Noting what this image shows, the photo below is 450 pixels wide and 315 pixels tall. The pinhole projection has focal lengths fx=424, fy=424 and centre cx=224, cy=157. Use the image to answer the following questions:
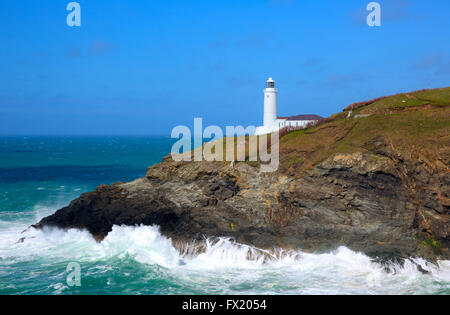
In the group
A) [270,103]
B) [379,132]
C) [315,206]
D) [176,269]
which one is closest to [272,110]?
[270,103]

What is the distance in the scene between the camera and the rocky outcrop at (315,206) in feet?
70.0

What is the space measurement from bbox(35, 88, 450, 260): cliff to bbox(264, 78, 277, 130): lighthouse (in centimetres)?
1267

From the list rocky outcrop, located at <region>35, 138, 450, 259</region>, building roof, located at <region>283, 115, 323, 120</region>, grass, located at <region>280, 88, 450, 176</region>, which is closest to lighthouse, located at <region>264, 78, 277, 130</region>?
building roof, located at <region>283, 115, 323, 120</region>

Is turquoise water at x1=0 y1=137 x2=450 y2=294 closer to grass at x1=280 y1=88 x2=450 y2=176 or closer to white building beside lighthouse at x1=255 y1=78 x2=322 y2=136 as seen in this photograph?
grass at x1=280 y1=88 x2=450 y2=176

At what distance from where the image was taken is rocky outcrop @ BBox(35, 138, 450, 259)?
21328mm

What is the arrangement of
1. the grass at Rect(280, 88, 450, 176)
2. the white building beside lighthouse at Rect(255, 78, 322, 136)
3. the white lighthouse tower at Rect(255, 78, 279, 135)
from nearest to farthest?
the grass at Rect(280, 88, 450, 176)
the white building beside lighthouse at Rect(255, 78, 322, 136)
the white lighthouse tower at Rect(255, 78, 279, 135)

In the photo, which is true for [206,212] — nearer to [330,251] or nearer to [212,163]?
[212,163]

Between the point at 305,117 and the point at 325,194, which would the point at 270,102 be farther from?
the point at 325,194

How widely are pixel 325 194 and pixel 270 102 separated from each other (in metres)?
19.5

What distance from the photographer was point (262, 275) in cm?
2020

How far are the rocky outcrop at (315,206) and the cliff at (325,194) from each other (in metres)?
0.05

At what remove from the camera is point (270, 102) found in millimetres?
40969

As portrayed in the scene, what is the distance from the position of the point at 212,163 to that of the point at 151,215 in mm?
5022

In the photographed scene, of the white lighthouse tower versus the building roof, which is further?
the white lighthouse tower
